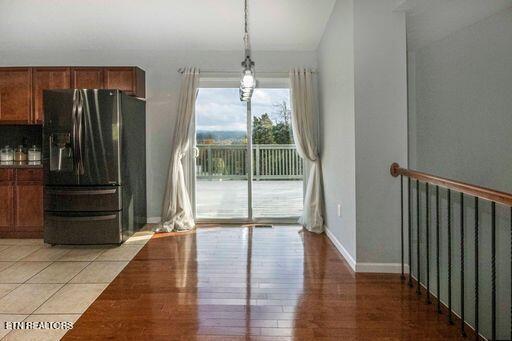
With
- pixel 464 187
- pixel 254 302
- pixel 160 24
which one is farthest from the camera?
pixel 160 24

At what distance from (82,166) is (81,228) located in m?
0.70

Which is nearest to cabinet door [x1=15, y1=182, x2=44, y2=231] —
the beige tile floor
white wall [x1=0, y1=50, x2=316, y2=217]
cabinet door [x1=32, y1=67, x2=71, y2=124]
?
the beige tile floor

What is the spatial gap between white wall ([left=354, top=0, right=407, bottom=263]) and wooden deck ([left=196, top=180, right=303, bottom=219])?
2.17 metres

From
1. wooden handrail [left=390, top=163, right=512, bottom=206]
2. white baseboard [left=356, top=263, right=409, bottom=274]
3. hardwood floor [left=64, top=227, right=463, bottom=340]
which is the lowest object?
hardwood floor [left=64, top=227, right=463, bottom=340]

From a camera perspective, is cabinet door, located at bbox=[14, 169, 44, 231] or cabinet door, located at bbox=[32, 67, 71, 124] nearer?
cabinet door, located at bbox=[14, 169, 44, 231]

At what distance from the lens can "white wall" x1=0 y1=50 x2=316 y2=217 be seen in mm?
4977

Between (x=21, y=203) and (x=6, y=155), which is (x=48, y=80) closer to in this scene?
(x=6, y=155)

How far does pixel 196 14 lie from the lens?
394 cm

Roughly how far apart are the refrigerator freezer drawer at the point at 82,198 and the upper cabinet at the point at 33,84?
124cm

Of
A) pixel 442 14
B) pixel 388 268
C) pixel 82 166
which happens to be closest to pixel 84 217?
pixel 82 166

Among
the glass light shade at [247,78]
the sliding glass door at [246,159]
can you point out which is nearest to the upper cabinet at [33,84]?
the sliding glass door at [246,159]

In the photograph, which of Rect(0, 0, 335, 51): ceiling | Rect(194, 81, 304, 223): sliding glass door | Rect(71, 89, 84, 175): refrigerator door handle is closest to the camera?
Rect(0, 0, 335, 51): ceiling

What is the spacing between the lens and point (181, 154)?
16.1 feet

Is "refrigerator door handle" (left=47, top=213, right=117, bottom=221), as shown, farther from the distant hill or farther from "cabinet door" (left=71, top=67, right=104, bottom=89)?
the distant hill
